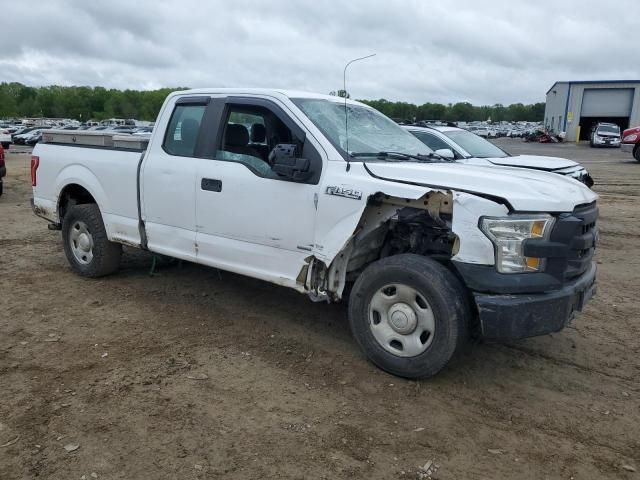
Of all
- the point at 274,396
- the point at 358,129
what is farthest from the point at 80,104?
the point at 274,396

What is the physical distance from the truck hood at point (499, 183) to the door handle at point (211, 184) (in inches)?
53.0

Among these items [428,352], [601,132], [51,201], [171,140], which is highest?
[601,132]

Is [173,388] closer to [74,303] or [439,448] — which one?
[439,448]

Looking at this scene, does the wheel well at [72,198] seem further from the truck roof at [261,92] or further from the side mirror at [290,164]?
the side mirror at [290,164]

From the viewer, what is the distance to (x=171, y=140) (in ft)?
17.4

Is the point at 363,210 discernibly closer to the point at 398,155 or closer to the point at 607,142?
Result: the point at 398,155

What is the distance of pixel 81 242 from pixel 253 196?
2650 mm

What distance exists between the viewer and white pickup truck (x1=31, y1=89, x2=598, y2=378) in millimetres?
3602

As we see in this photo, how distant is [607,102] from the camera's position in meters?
54.1

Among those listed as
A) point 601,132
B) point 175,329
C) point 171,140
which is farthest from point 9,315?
point 601,132

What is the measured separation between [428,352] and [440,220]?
0.89 m

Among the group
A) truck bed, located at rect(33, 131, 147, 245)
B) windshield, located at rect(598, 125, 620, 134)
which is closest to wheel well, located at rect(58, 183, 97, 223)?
truck bed, located at rect(33, 131, 147, 245)

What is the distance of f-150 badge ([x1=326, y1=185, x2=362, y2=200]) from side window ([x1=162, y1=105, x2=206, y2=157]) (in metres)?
1.58

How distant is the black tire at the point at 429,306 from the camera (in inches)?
145
